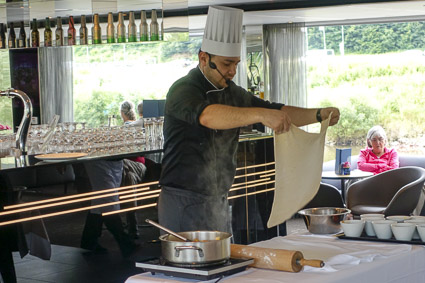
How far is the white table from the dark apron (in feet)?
1.85

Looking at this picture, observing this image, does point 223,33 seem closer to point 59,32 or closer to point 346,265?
point 346,265

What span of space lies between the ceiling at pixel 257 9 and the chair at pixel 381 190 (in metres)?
2.00

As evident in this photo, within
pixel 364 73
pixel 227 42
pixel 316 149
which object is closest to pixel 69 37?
pixel 227 42

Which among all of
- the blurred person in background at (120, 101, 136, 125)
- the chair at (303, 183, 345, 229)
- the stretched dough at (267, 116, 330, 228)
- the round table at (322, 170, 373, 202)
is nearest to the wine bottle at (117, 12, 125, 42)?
the chair at (303, 183, 345, 229)

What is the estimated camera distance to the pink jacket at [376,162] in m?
8.34

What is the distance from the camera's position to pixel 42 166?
430cm

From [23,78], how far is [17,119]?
85 cm

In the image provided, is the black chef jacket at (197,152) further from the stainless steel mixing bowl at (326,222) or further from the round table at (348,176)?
the round table at (348,176)

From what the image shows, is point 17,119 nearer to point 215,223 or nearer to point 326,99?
point 326,99

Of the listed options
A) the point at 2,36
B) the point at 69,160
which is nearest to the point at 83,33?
the point at 2,36

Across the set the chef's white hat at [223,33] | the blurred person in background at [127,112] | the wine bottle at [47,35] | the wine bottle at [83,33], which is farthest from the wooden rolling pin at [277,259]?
the blurred person in background at [127,112]

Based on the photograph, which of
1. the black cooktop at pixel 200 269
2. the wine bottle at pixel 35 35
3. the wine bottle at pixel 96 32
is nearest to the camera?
the black cooktop at pixel 200 269

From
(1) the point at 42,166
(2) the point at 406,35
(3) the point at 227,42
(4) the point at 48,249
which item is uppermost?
(2) the point at 406,35

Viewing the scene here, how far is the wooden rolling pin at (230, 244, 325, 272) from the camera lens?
251cm
